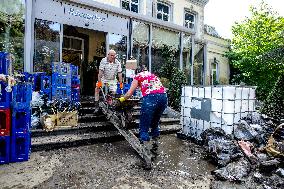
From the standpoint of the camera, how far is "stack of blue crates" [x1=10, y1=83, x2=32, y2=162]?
477 cm

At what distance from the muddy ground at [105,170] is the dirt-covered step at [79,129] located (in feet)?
2.55

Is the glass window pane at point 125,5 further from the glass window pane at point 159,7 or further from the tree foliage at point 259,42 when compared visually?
the tree foliage at point 259,42

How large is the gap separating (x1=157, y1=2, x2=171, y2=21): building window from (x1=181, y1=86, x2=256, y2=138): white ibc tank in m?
11.7

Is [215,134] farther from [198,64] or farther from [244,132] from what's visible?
[198,64]

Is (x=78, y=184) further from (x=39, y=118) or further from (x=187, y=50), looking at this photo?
(x=187, y=50)

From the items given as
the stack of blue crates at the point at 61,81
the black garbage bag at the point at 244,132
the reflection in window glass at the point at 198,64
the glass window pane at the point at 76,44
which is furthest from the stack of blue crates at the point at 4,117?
the reflection in window glass at the point at 198,64

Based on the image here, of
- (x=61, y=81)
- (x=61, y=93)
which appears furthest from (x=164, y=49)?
(x=61, y=93)

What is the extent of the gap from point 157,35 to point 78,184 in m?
9.61

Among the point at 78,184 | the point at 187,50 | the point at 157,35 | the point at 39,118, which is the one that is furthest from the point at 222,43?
the point at 78,184

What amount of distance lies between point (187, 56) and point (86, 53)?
5.53 metres

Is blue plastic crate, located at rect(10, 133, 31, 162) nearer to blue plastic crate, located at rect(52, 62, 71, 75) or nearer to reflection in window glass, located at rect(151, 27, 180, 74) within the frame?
blue plastic crate, located at rect(52, 62, 71, 75)

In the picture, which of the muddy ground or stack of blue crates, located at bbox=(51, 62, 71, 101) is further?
stack of blue crates, located at bbox=(51, 62, 71, 101)

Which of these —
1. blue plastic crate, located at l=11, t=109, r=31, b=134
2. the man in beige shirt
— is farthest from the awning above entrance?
blue plastic crate, located at l=11, t=109, r=31, b=134

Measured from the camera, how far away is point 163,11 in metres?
17.9
